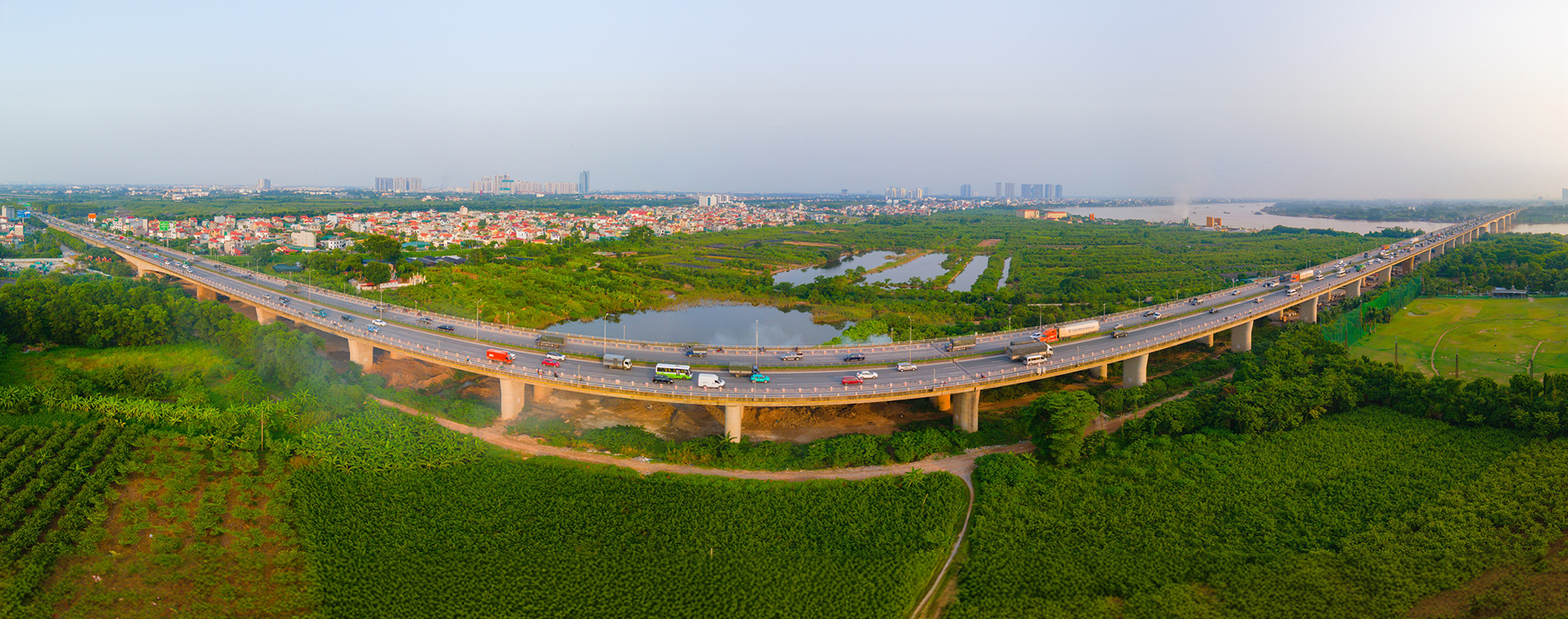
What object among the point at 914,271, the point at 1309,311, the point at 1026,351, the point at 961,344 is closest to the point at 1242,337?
the point at 1309,311

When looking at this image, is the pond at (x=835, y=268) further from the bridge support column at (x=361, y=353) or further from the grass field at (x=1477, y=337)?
the grass field at (x=1477, y=337)

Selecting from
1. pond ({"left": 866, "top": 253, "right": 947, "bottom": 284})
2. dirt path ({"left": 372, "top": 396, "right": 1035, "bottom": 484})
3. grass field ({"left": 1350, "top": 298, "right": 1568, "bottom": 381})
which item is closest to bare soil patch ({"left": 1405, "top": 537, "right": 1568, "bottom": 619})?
dirt path ({"left": 372, "top": 396, "right": 1035, "bottom": 484})

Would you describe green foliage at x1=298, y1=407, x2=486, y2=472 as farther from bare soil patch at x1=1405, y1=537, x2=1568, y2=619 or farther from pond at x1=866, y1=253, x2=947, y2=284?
pond at x1=866, y1=253, x2=947, y2=284

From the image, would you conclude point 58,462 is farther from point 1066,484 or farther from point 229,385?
point 1066,484

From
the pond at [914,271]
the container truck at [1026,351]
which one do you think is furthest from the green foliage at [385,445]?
the pond at [914,271]

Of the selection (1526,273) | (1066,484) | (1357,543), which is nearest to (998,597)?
(1066,484)

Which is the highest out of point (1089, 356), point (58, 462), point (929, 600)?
point (1089, 356)

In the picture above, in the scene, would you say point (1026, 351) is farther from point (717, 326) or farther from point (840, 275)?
point (840, 275)
